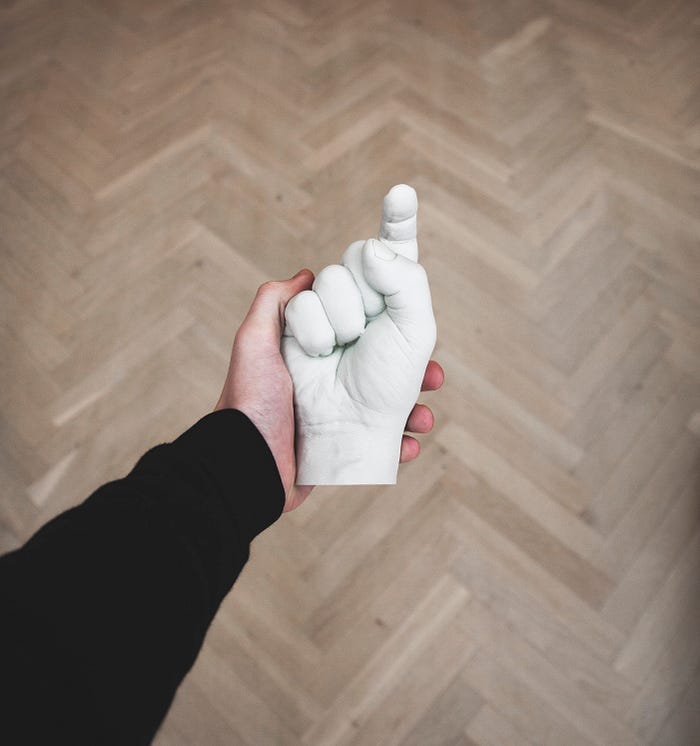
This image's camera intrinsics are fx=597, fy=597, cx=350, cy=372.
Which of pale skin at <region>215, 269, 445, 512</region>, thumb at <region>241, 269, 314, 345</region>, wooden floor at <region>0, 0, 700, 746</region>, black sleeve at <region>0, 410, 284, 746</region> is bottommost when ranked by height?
wooden floor at <region>0, 0, 700, 746</region>

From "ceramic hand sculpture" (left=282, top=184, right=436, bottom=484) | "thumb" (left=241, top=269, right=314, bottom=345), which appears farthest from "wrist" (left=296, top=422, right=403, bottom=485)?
"thumb" (left=241, top=269, right=314, bottom=345)

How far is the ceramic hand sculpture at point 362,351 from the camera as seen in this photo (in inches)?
28.6

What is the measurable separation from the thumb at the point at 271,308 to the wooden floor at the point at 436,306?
481 millimetres

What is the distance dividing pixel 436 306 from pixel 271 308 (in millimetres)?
661

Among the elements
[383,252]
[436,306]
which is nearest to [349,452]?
[383,252]

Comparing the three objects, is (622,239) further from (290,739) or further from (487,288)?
(290,739)

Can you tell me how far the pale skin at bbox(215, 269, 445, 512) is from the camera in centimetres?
80

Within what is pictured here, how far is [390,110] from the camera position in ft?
5.80

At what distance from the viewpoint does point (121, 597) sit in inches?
20.1

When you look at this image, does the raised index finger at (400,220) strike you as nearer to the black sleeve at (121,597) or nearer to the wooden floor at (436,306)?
the black sleeve at (121,597)

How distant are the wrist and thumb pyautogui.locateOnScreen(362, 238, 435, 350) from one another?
0.15 meters

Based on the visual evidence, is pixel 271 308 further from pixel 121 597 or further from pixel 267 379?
pixel 121 597

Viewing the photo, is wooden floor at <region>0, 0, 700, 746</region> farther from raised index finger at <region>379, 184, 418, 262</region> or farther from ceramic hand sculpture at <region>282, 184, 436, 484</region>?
raised index finger at <region>379, 184, 418, 262</region>

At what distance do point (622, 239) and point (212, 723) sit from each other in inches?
57.4
